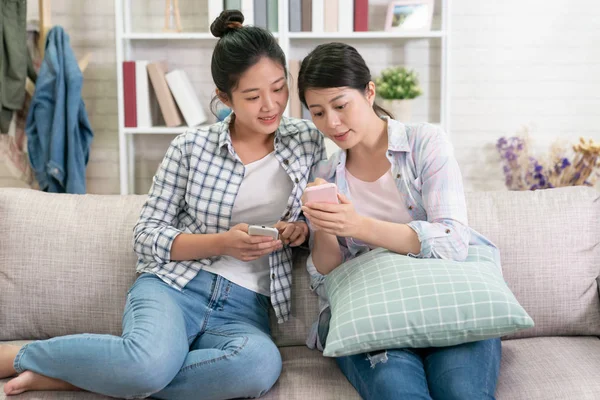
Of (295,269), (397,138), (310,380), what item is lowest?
(310,380)

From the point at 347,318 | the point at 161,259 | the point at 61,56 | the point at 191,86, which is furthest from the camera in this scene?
the point at 191,86

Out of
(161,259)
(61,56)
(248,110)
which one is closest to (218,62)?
(248,110)

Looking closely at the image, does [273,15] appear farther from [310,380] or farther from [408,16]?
[310,380]

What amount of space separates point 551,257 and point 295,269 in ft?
2.27

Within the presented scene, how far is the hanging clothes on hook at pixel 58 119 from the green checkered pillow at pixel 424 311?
2150 millimetres

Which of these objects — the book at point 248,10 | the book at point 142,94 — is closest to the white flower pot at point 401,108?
the book at point 248,10

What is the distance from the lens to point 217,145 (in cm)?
190

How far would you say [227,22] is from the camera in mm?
1844

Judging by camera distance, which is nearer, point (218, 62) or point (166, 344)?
point (166, 344)

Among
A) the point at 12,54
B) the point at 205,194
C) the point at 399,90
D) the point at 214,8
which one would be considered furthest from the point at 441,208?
the point at 12,54

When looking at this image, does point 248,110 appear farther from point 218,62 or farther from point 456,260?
point 456,260

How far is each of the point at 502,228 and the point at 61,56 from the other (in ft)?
7.69

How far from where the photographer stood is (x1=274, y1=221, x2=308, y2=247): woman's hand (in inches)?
70.7

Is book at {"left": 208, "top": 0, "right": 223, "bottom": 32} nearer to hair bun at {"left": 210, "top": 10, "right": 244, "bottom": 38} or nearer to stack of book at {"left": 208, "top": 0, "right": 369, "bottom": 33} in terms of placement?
stack of book at {"left": 208, "top": 0, "right": 369, "bottom": 33}
